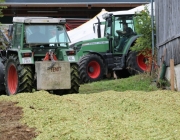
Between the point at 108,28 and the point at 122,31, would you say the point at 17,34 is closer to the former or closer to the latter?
the point at 108,28

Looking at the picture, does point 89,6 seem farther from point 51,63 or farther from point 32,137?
point 32,137

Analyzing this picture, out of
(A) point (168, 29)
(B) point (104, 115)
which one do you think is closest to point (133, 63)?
(A) point (168, 29)

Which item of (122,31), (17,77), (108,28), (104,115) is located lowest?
(104,115)

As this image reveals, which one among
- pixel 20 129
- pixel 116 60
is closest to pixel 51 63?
pixel 20 129

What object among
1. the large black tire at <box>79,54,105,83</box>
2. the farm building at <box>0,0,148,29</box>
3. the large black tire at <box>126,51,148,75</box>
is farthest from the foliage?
the farm building at <box>0,0,148,29</box>

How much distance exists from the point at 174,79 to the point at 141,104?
4.12 meters

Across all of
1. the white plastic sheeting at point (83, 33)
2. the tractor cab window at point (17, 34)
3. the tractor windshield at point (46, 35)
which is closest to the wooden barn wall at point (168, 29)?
the tractor windshield at point (46, 35)

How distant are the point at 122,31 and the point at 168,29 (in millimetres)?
6208

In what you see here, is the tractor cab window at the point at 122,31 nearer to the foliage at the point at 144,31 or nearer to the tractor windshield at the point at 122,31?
the tractor windshield at the point at 122,31

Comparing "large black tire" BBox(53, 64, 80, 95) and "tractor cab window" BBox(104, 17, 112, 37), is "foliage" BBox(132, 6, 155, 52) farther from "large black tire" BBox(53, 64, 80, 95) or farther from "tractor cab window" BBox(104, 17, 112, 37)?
"large black tire" BBox(53, 64, 80, 95)

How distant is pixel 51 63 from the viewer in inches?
530

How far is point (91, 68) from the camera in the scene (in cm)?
2030

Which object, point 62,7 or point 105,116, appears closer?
point 105,116

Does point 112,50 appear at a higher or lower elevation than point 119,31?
lower
